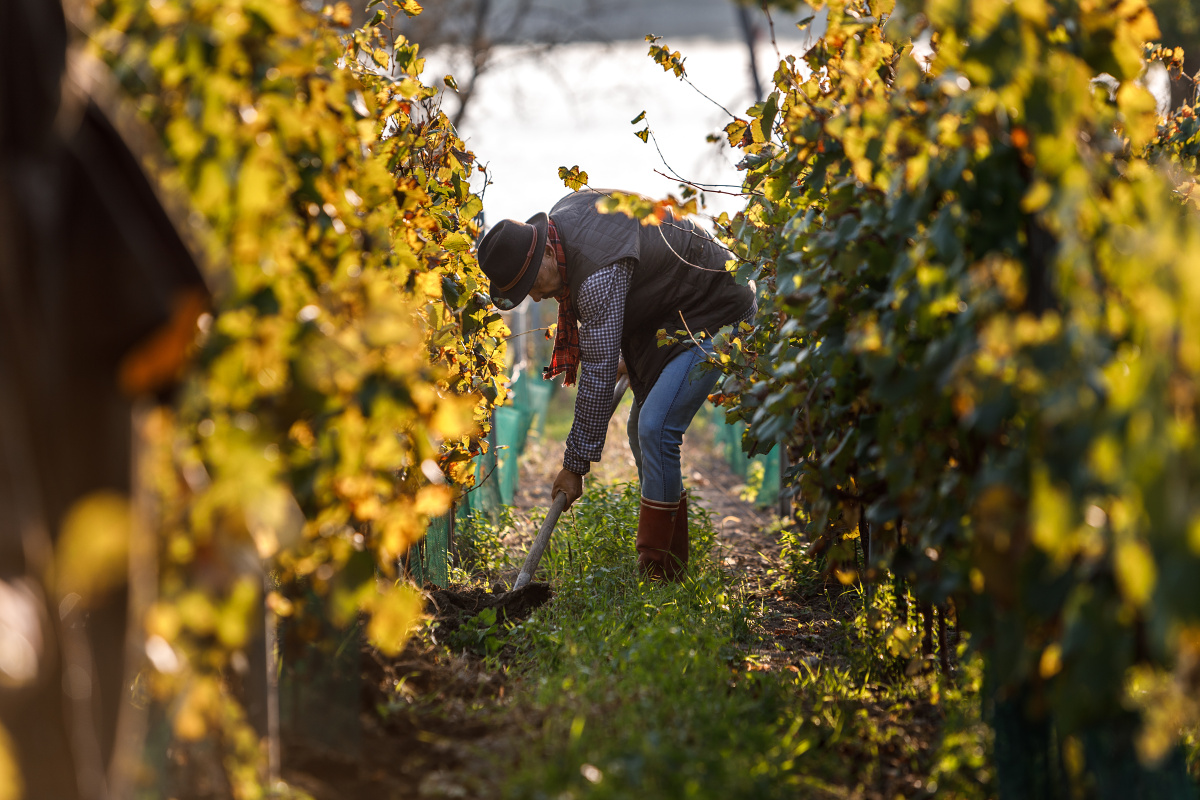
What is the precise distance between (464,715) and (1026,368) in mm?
1831

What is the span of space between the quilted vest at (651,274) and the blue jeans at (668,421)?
0.13m

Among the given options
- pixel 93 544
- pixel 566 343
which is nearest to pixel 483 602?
pixel 566 343

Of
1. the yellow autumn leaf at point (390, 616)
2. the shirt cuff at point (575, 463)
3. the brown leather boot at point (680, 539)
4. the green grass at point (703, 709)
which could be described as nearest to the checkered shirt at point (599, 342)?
the shirt cuff at point (575, 463)

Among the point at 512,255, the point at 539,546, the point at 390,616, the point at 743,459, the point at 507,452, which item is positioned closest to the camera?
the point at 390,616

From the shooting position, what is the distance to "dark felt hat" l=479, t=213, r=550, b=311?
378 centimetres

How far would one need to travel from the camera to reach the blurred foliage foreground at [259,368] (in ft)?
4.15

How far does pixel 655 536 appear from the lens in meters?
4.00

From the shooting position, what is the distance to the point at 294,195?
70.4 inches

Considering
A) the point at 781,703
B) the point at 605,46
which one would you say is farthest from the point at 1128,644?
the point at 605,46

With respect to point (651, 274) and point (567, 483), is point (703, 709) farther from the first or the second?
point (651, 274)

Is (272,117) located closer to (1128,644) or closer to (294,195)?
(294,195)

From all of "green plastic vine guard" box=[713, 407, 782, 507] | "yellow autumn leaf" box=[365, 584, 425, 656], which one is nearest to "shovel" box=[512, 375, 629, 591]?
"green plastic vine guard" box=[713, 407, 782, 507]

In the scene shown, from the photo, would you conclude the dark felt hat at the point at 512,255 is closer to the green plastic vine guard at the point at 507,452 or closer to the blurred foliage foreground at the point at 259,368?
the blurred foliage foreground at the point at 259,368

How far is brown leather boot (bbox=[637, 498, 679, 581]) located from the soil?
0.43 metres
